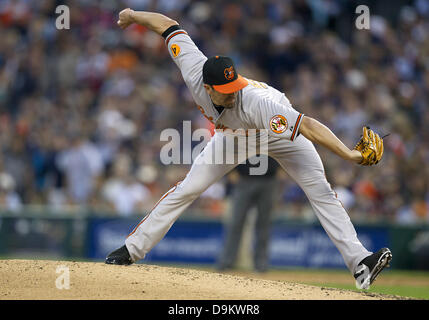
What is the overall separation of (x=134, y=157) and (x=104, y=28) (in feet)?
12.1

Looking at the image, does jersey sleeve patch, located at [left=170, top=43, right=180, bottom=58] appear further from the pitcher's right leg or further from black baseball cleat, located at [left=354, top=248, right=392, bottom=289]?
black baseball cleat, located at [left=354, top=248, right=392, bottom=289]

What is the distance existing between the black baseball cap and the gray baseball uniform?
0.16m

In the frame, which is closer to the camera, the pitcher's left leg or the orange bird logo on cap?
the orange bird logo on cap

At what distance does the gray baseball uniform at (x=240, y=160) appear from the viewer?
241 inches

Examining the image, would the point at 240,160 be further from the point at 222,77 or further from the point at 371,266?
the point at 371,266

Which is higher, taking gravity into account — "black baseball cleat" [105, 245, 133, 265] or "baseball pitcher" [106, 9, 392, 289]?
"baseball pitcher" [106, 9, 392, 289]

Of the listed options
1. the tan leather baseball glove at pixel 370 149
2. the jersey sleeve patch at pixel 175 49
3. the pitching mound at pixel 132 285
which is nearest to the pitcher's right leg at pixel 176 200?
the pitching mound at pixel 132 285

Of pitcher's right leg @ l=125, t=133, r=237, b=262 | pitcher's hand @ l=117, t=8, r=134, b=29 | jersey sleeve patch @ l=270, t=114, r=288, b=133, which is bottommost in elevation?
pitcher's right leg @ l=125, t=133, r=237, b=262

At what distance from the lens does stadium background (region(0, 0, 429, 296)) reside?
1244cm

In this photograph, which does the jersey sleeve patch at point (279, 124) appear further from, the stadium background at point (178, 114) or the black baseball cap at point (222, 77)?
the stadium background at point (178, 114)

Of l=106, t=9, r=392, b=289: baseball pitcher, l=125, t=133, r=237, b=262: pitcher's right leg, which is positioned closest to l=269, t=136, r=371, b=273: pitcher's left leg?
l=106, t=9, r=392, b=289: baseball pitcher

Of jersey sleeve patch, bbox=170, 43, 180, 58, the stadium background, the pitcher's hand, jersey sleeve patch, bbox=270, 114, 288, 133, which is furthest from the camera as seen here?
the stadium background
